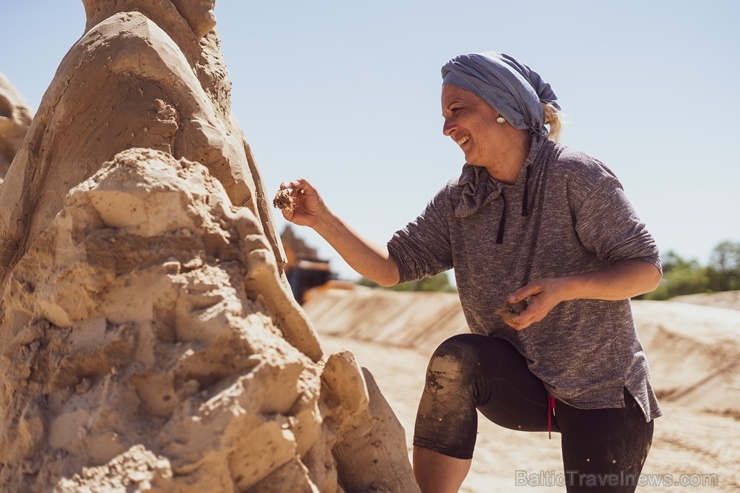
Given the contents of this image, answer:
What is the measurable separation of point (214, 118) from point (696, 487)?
3.14 meters

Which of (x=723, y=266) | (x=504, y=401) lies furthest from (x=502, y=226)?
(x=723, y=266)

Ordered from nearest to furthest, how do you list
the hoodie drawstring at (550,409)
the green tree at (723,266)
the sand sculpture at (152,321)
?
the sand sculpture at (152,321) → the hoodie drawstring at (550,409) → the green tree at (723,266)

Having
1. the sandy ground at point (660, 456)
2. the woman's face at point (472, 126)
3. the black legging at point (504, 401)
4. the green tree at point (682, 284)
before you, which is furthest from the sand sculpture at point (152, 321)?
the green tree at point (682, 284)

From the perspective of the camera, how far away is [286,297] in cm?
188

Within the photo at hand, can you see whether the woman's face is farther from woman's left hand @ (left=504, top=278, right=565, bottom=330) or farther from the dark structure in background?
the dark structure in background

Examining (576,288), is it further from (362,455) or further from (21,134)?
(21,134)

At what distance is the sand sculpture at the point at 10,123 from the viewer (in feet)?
14.3

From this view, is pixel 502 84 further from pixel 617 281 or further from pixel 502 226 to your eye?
pixel 617 281

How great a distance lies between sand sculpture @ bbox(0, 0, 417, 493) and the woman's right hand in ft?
1.26

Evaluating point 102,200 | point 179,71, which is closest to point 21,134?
point 179,71

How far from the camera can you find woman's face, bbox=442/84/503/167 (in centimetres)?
258

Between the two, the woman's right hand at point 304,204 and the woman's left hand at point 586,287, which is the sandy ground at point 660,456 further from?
the woman's left hand at point 586,287

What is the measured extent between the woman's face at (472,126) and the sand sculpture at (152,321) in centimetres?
77

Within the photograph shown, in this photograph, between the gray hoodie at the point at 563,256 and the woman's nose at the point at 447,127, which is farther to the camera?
the woman's nose at the point at 447,127
